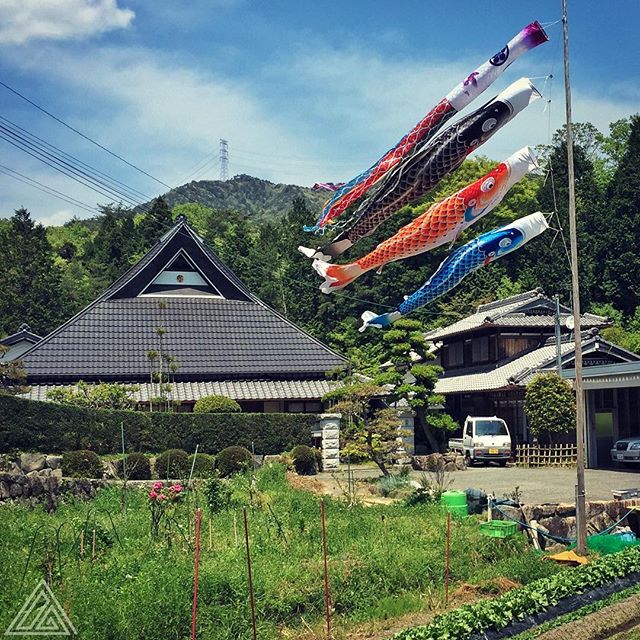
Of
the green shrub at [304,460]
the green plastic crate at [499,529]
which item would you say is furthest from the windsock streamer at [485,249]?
the green shrub at [304,460]

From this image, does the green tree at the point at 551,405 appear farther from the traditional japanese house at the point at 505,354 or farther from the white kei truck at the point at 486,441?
the white kei truck at the point at 486,441

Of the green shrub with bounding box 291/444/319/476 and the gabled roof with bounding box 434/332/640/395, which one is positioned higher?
the gabled roof with bounding box 434/332/640/395

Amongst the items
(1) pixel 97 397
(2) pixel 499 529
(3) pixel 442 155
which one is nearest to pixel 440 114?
(3) pixel 442 155

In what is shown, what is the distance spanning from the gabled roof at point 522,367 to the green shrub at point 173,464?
43.2 feet

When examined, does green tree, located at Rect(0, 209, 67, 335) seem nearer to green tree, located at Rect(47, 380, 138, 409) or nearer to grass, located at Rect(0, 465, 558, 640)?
green tree, located at Rect(47, 380, 138, 409)

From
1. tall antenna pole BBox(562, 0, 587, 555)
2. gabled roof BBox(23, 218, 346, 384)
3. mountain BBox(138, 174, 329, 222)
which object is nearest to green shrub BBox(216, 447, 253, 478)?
gabled roof BBox(23, 218, 346, 384)

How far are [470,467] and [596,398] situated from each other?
209 inches

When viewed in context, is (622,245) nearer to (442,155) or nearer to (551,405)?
(551,405)

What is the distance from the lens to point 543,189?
166 ft

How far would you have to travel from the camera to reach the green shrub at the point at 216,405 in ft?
89.8

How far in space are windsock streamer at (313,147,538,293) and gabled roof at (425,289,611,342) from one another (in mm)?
18580

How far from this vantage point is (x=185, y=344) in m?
31.8

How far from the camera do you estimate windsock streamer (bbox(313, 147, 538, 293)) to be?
1381 centimetres

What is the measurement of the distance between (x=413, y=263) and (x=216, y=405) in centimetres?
2867
